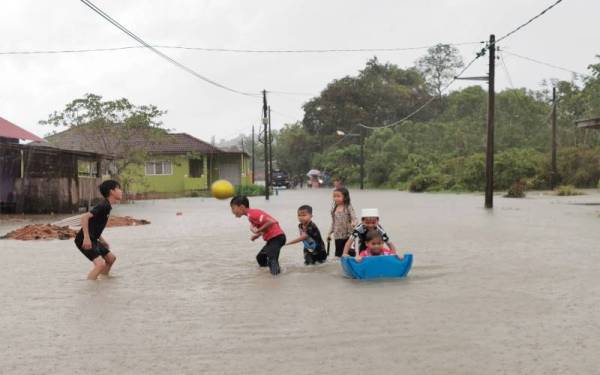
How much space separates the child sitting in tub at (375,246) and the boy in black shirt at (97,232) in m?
3.32

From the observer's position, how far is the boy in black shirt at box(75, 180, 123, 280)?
9.79 m

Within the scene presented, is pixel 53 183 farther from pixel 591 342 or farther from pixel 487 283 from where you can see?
pixel 591 342

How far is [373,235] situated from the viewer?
32.0 feet

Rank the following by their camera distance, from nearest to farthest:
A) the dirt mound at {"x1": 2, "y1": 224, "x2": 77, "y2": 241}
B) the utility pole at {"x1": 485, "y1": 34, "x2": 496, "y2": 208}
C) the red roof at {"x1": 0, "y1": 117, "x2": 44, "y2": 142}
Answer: the dirt mound at {"x1": 2, "y1": 224, "x2": 77, "y2": 241} → the utility pole at {"x1": 485, "y1": 34, "x2": 496, "y2": 208} → the red roof at {"x1": 0, "y1": 117, "x2": 44, "y2": 142}

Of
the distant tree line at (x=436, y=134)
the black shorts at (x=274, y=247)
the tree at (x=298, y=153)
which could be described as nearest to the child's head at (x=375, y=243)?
the black shorts at (x=274, y=247)

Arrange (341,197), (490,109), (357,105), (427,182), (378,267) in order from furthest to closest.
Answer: (357,105) → (427,182) → (490,109) → (341,197) → (378,267)

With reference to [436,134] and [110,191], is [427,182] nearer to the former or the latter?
[436,134]

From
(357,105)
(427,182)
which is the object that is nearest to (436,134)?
(357,105)

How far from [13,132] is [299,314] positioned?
26238 mm

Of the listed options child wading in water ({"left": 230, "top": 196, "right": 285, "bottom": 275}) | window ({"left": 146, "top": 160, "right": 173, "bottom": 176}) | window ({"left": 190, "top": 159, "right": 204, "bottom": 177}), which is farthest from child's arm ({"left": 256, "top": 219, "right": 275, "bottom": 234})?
window ({"left": 190, "top": 159, "right": 204, "bottom": 177})

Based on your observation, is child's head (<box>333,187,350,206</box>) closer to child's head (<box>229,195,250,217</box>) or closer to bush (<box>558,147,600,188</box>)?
child's head (<box>229,195,250,217</box>)

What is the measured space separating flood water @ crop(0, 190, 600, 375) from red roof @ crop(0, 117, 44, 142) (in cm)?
1731

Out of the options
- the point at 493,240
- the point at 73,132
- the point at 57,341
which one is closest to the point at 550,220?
the point at 493,240

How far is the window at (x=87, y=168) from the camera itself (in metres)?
32.8
